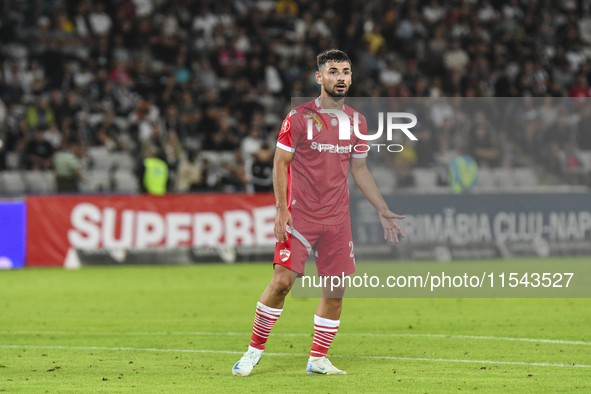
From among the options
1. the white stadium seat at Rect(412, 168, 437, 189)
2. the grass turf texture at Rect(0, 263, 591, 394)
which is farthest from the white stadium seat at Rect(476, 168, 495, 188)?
the grass turf texture at Rect(0, 263, 591, 394)

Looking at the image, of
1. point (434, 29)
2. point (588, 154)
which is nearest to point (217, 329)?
point (588, 154)

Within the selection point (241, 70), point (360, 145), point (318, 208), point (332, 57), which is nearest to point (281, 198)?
point (318, 208)

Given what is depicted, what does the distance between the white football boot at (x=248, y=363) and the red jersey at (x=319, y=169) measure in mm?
1087

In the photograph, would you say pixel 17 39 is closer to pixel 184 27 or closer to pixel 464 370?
pixel 184 27

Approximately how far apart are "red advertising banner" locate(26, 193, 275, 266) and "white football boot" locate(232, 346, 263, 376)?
1061cm

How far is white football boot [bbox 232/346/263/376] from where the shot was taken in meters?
6.80

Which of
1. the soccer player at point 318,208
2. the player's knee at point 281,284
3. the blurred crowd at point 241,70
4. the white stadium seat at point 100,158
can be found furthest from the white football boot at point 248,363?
the white stadium seat at point 100,158

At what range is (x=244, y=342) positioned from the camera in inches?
340

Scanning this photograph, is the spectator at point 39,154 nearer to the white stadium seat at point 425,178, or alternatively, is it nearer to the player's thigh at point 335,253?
the white stadium seat at point 425,178

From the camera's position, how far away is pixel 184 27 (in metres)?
23.9

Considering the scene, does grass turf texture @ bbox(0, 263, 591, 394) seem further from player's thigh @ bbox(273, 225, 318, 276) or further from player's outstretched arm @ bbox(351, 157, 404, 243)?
player's outstretched arm @ bbox(351, 157, 404, 243)

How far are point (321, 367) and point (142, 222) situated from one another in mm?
10788

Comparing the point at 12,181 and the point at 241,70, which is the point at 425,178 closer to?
the point at 241,70

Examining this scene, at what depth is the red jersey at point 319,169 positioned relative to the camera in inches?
268
